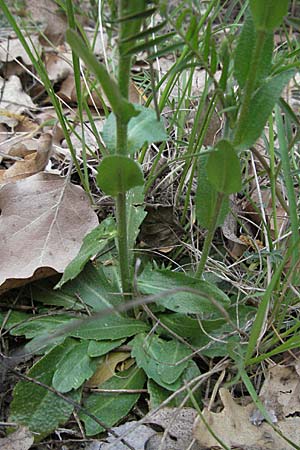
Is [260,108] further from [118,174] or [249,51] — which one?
[118,174]

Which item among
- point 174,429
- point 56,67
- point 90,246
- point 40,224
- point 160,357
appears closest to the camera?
point 174,429

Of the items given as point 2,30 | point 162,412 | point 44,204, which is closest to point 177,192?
point 44,204

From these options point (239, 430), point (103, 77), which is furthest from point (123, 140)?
point (239, 430)

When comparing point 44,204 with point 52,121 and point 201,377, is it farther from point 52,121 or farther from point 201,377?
point 201,377

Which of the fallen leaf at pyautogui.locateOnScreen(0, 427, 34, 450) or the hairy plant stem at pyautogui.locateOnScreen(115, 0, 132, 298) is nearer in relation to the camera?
the hairy plant stem at pyautogui.locateOnScreen(115, 0, 132, 298)

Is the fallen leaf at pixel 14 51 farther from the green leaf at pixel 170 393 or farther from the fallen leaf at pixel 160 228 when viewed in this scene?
the green leaf at pixel 170 393

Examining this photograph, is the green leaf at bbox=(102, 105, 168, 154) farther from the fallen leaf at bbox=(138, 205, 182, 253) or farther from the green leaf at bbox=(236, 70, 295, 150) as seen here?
the fallen leaf at bbox=(138, 205, 182, 253)

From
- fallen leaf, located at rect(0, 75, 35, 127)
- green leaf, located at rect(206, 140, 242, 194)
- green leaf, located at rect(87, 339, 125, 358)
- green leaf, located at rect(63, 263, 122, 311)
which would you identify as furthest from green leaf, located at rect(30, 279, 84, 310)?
fallen leaf, located at rect(0, 75, 35, 127)
